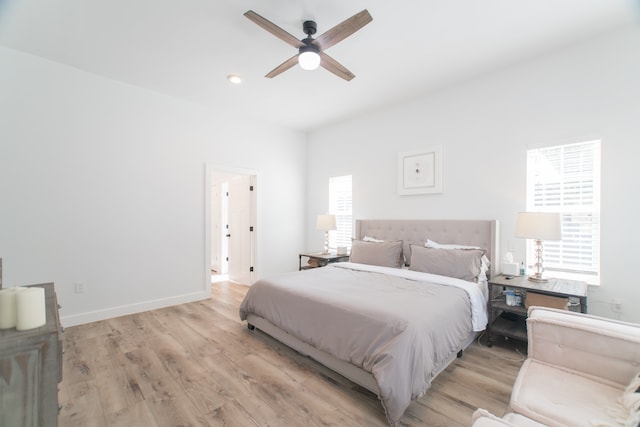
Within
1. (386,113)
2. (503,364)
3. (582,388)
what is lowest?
(503,364)

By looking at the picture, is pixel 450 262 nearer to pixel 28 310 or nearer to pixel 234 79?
pixel 28 310

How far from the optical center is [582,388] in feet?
4.41

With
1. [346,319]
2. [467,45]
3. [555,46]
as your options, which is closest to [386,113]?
[467,45]

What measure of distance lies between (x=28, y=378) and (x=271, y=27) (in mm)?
2383

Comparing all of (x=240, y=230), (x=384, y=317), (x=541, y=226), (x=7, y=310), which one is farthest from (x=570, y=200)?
(x=240, y=230)

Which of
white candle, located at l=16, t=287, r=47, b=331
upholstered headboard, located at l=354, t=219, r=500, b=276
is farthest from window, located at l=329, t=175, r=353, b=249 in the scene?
white candle, located at l=16, t=287, r=47, b=331

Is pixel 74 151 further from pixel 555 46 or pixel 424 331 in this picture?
pixel 555 46

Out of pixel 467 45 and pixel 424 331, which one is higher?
pixel 467 45

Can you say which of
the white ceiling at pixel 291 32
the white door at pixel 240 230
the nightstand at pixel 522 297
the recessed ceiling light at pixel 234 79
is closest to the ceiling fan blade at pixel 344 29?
the white ceiling at pixel 291 32

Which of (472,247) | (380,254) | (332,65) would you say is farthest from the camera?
(380,254)

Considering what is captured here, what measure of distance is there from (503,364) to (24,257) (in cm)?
484

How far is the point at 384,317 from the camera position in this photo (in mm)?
1940

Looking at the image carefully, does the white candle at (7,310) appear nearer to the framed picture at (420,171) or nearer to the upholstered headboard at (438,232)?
the upholstered headboard at (438,232)

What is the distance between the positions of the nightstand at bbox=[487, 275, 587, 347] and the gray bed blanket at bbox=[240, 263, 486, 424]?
233 millimetres
